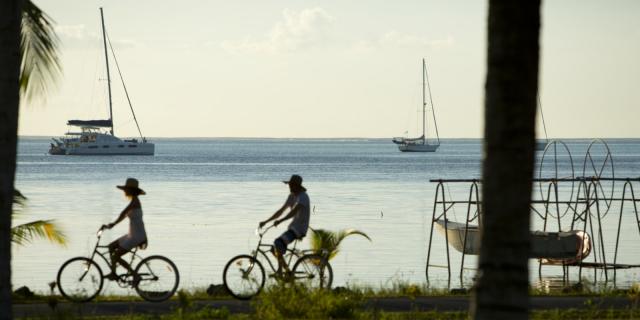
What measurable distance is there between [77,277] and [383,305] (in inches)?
174

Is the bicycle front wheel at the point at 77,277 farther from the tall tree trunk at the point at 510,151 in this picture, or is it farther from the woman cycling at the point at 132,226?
the tall tree trunk at the point at 510,151

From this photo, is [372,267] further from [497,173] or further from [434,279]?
[497,173]

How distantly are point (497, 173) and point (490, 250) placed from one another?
0.50 metres

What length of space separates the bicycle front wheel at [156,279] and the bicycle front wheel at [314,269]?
A: 1812mm

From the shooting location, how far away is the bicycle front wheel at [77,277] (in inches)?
630

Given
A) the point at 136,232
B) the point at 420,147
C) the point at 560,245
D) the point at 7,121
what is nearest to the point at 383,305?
the point at 136,232

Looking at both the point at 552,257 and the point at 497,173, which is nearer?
the point at 497,173

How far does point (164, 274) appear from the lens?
1584 cm

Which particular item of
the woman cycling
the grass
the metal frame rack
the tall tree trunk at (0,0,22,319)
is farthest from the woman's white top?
the metal frame rack

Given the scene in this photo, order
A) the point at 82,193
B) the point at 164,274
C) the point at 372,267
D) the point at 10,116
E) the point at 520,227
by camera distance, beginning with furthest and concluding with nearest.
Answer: the point at 82,193
the point at 372,267
the point at 164,274
the point at 10,116
the point at 520,227

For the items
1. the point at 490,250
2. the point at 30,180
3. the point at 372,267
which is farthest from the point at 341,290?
the point at 30,180

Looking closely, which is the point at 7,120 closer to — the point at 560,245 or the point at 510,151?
the point at 510,151

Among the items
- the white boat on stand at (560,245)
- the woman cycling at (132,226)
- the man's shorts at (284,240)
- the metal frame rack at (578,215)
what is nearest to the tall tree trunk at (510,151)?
the metal frame rack at (578,215)

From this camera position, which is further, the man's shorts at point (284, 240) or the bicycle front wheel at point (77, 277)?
the man's shorts at point (284, 240)
